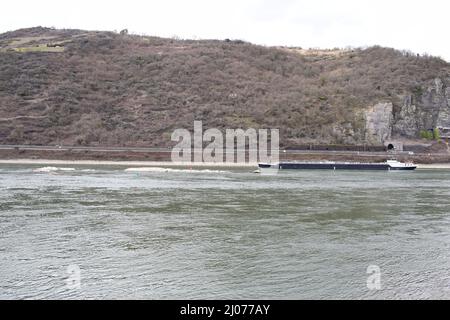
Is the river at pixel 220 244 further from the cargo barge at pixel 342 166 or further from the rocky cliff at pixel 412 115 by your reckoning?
the rocky cliff at pixel 412 115

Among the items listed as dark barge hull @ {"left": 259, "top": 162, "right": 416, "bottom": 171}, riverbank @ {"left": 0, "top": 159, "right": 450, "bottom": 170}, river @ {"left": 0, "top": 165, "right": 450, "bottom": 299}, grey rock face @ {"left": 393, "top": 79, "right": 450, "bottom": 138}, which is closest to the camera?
river @ {"left": 0, "top": 165, "right": 450, "bottom": 299}

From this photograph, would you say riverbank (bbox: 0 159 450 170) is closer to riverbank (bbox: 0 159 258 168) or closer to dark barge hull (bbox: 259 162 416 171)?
riverbank (bbox: 0 159 258 168)

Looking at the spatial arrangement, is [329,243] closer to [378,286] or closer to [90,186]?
[378,286]

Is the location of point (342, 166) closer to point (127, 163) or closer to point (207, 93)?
point (127, 163)

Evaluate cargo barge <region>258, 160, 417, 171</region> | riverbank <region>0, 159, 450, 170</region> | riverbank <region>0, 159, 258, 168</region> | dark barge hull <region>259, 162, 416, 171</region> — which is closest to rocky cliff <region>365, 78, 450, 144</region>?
riverbank <region>0, 159, 450, 170</region>

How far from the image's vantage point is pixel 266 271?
54.1ft

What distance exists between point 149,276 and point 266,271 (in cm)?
376

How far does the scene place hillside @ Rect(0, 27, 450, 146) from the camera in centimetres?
8462

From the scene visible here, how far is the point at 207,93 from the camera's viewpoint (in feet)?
320

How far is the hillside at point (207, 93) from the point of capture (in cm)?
8462

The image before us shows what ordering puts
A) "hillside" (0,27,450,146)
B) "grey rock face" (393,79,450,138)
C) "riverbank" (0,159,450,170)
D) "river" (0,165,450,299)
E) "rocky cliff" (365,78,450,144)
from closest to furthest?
"river" (0,165,450,299) → "riverbank" (0,159,450,170) → "hillside" (0,27,450,146) → "rocky cliff" (365,78,450,144) → "grey rock face" (393,79,450,138)

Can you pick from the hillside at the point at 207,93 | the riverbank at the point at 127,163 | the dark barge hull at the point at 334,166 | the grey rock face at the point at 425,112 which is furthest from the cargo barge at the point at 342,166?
the grey rock face at the point at 425,112

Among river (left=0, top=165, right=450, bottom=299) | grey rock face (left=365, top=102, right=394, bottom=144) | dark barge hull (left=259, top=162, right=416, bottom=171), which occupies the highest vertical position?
grey rock face (left=365, top=102, right=394, bottom=144)

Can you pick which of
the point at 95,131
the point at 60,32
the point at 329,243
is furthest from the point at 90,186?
the point at 60,32
